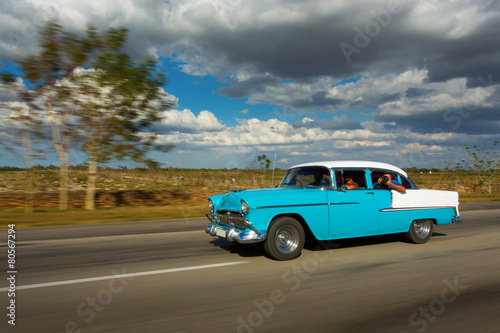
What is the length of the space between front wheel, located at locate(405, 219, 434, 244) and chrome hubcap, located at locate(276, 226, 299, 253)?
2911mm

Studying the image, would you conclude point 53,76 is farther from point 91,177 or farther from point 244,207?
point 244,207

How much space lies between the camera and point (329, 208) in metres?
6.11

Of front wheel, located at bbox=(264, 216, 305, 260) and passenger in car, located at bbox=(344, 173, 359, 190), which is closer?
front wheel, located at bbox=(264, 216, 305, 260)

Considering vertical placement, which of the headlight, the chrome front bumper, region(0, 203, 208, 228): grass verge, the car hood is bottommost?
region(0, 203, 208, 228): grass verge

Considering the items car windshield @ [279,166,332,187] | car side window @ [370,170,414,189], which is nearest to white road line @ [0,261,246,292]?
car windshield @ [279,166,332,187]

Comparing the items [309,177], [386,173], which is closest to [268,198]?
[309,177]

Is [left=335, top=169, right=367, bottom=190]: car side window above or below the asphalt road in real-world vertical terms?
above

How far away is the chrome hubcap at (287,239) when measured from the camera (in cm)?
594

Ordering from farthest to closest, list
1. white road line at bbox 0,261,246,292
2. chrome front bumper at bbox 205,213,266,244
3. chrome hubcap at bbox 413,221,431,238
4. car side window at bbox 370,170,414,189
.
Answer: chrome hubcap at bbox 413,221,431,238, car side window at bbox 370,170,414,189, chrome front bumper at bbox 205,213,266,244, white road line at bbox 0,261,246,292

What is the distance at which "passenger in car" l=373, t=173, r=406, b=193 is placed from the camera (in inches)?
276

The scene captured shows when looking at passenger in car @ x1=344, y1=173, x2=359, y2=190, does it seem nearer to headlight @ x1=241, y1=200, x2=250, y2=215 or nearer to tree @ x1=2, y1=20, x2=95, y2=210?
headlight @ x1=241, y1=200, x2=250, y2=215

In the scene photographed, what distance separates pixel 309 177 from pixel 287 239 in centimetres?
150

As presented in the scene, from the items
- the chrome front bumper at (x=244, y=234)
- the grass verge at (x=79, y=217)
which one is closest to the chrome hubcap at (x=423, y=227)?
the chrome front bumper at (x=244, y=234)

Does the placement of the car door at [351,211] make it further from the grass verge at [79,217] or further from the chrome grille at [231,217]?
the grass verge at [79,217]
